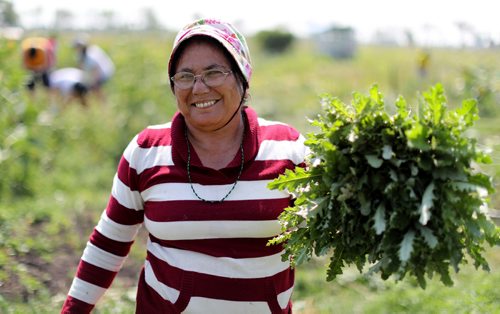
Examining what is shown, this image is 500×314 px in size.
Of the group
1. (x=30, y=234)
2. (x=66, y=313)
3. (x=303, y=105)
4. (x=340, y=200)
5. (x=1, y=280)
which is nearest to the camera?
(x=340, y=200)

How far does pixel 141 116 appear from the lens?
8992 millimetres

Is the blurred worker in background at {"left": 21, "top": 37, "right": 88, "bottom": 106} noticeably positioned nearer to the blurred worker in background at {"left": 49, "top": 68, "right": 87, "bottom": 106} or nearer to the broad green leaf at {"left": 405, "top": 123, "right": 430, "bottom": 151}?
the blurred worker in background at {"left": 49, "top": 68, "right": 87, "bottom": 106}

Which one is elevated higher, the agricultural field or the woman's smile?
the woman's smile

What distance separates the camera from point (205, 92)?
2.52 m

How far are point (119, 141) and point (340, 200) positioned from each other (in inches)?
277

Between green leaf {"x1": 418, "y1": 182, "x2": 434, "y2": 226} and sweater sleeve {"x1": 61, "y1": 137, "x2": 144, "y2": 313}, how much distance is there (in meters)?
1.17

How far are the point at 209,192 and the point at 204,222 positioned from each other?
0.36ft

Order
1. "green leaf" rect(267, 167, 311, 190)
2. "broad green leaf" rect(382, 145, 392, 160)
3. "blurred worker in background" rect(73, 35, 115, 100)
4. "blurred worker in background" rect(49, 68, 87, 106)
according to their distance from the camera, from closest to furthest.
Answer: "broad green leaf" rect(382, 145, 392, 160)
"green leaf" rect(267, 167, 311, 190)
"blurred worker in background" rect(49, 68, 87, 106)
"blurred worker in background" rect(73, 35, 115, 100)

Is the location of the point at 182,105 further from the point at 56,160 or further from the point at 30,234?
the point at 56,160

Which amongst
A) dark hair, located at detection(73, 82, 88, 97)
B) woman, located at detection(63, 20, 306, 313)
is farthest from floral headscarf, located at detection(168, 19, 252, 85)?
dark hair, located at detection(73, 82, 88, 97)

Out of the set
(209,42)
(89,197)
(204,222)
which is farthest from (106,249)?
(89,197)

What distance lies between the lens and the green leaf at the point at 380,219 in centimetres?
197

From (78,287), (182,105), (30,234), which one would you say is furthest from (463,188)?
(30,234)

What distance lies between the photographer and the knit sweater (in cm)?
252
